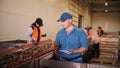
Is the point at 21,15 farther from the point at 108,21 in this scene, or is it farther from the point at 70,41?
the point at 108,21

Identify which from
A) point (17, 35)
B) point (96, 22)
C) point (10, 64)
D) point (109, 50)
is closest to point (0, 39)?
point (17, 35)

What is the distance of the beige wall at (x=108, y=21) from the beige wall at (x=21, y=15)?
34.9 feet

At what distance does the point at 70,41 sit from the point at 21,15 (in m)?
2.72

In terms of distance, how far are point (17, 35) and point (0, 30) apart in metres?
0.72

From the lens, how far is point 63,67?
2.28 meters

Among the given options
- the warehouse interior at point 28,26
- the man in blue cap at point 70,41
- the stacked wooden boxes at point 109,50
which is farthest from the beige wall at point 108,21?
the man in blue cap at point 70,41

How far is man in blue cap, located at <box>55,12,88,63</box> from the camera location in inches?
107

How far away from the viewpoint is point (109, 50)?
7129 millimetres

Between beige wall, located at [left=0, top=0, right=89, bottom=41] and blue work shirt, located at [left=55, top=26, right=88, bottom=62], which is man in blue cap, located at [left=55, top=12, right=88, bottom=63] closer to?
blue work shirt, located at [left=55, top=26, right=88, bottom=62]

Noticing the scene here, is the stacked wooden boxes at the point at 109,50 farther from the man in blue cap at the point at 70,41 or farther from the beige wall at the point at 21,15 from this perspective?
the man in blue cap at the point at 70,41

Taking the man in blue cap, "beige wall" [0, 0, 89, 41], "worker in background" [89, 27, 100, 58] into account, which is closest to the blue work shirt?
the man in blue cap

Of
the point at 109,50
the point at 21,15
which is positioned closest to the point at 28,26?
the point at 21,15

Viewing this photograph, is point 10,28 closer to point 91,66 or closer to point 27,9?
point 27,9

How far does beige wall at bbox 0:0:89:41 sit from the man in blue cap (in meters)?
→ 2.01
